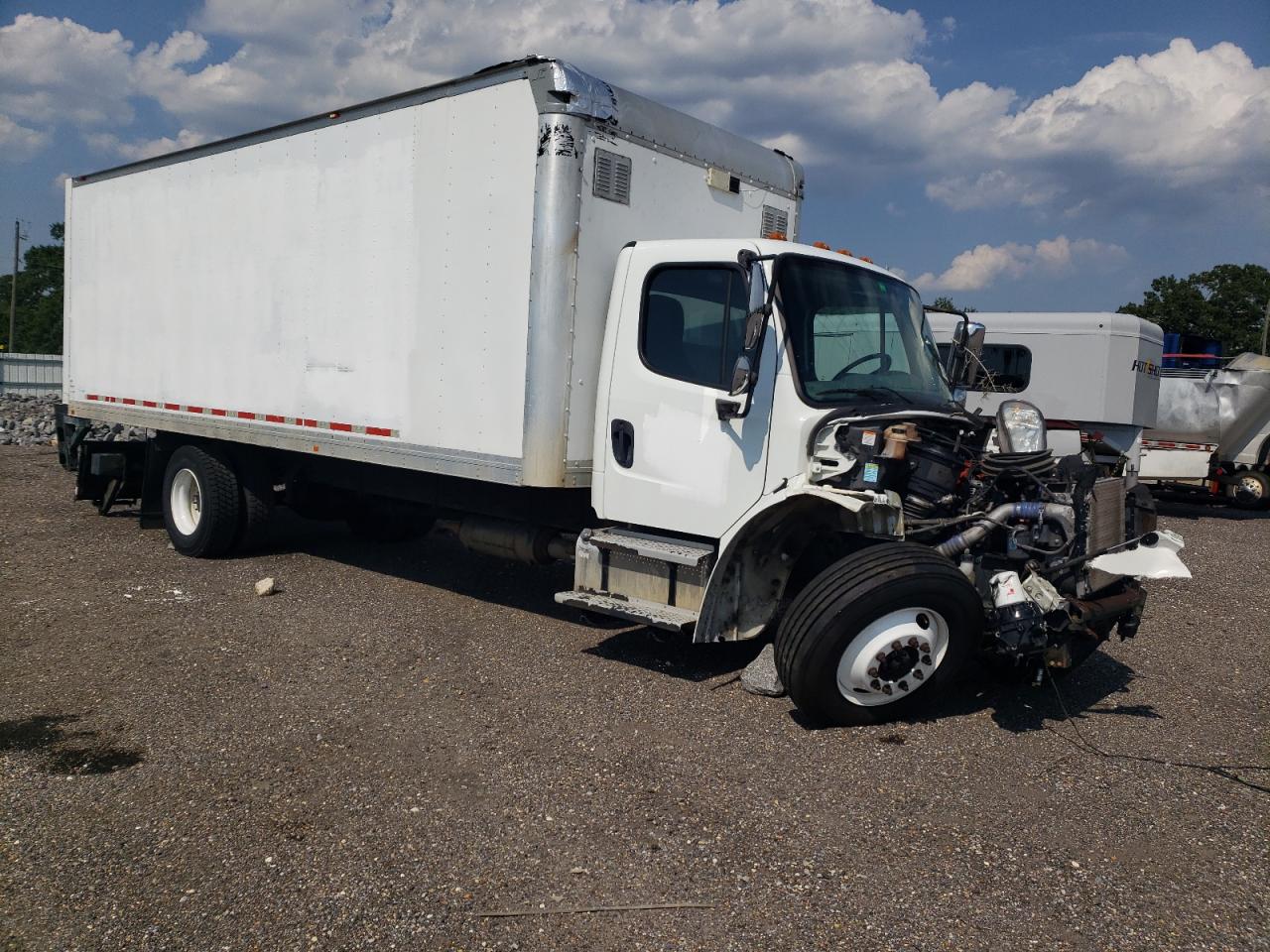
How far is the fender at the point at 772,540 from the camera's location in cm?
504

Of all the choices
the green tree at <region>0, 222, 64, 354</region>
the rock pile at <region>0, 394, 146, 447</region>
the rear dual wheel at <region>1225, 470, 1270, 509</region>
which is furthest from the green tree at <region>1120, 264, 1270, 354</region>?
the green tree at <region>0, 222, 64, 354</region>

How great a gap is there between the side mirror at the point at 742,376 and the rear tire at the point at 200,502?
17.7 ft

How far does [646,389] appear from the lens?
5820 millimetres

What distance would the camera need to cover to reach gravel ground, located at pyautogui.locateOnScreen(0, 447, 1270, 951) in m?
3.30

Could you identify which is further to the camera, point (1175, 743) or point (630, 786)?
point (1175, 743)

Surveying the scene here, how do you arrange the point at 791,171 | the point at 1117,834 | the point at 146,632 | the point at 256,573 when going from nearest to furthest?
the point at 1117,834 < the point at 146,632 < the point at 791,171 < the point at 256,573

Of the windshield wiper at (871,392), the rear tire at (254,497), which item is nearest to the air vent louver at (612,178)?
the windshield wiper at (871,392)

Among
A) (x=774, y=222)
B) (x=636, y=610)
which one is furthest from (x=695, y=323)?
(x=774, y=222)

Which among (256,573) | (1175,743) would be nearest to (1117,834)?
(1175,743)

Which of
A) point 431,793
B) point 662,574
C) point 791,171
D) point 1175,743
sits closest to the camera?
point 431,793

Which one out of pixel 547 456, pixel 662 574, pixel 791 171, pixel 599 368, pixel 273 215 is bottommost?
pixel 662 574

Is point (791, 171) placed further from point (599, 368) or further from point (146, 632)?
point (146, 632)

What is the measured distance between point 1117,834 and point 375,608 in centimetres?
527

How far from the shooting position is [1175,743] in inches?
199
